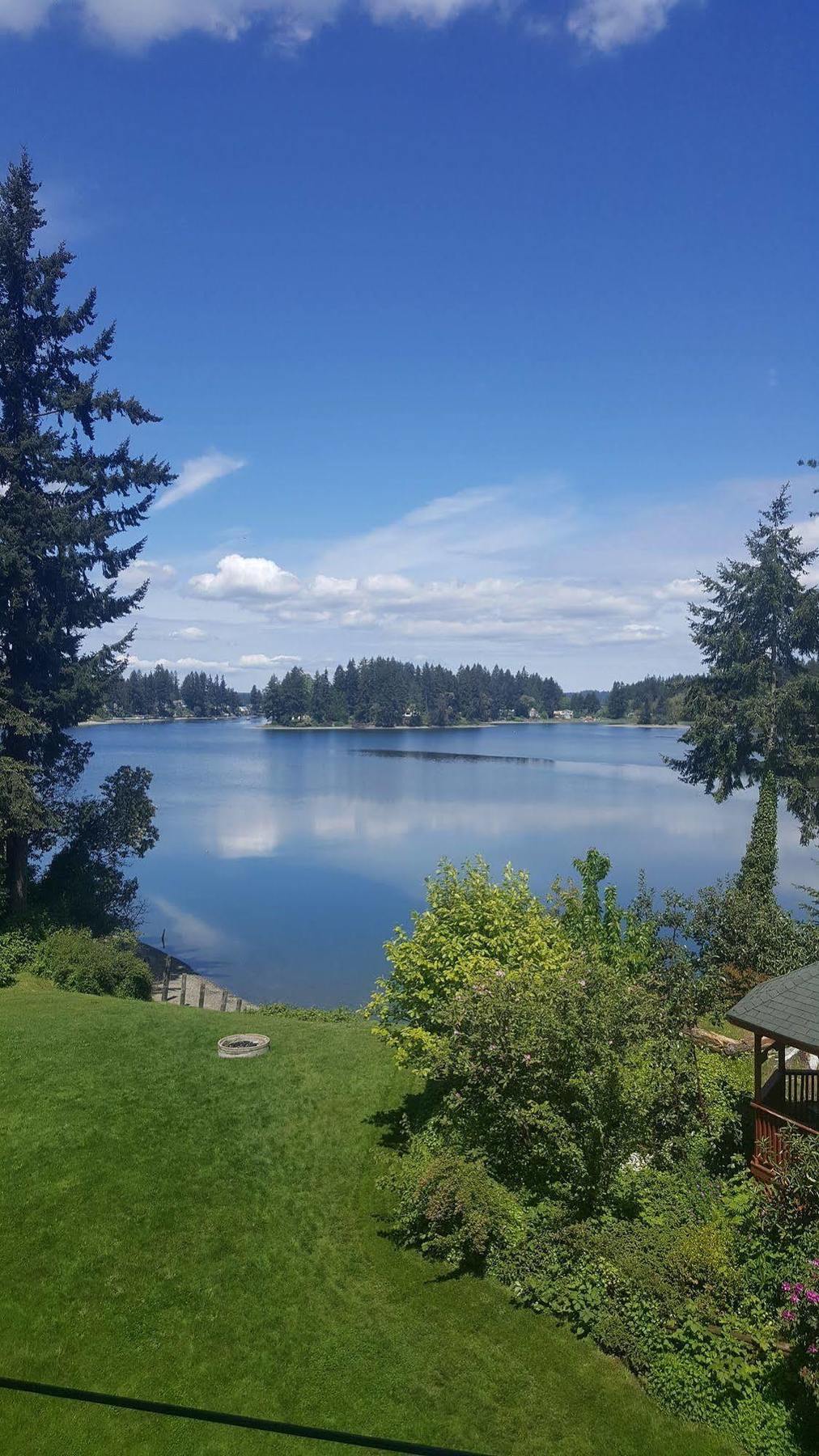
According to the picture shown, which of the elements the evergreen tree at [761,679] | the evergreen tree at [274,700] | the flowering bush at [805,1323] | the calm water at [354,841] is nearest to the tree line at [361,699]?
the evergreen tree at [274,700]

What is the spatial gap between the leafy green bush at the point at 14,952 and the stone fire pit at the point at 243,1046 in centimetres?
794

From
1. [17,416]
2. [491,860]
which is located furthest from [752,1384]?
[491,860]

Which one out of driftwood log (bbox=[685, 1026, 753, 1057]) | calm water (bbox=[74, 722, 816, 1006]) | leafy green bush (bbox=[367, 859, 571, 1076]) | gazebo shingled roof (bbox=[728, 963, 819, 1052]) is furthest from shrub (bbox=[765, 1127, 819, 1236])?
calm water (bbox=[74, 722, 816, 1006])

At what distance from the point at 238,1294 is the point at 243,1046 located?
738 cm

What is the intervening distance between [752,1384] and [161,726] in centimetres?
18534

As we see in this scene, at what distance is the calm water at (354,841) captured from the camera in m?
34.3

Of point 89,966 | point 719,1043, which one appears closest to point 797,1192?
point 719,1043

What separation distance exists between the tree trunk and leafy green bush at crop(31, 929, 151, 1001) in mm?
1905

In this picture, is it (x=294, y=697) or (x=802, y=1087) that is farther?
(x=294, y=697)

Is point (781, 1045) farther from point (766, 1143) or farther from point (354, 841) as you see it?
point (354, 841)

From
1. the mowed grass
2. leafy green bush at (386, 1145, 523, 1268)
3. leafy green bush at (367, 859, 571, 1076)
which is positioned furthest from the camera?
leafy green bush at (367, 859, 571, 1076)

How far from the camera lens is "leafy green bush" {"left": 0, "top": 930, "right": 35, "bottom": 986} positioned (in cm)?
2288

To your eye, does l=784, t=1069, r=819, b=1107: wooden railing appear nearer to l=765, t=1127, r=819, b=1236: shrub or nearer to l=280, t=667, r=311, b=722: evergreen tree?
l=765, t=1127, r=819, b=1236: shrub

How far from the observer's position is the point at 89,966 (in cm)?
2383
